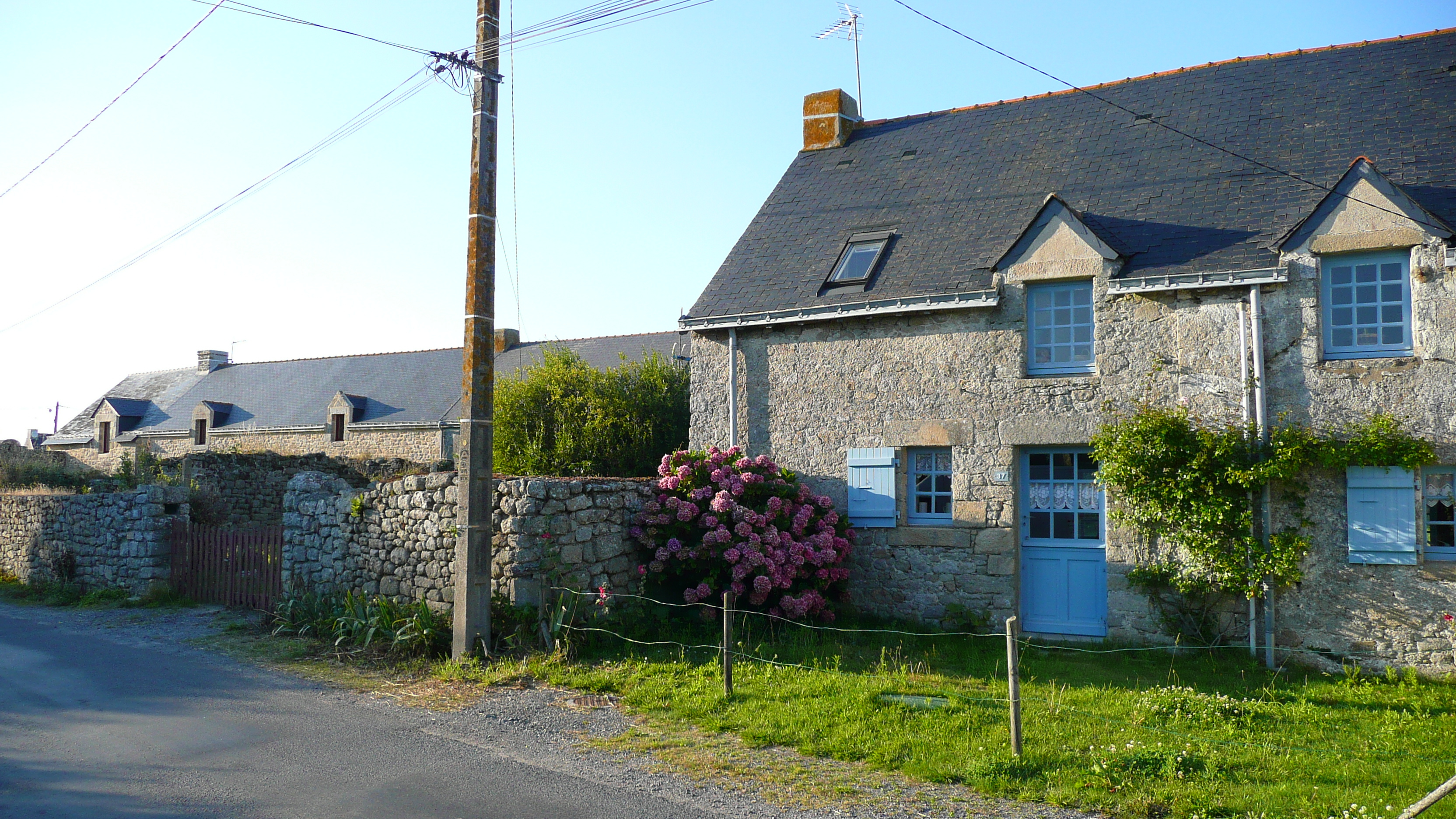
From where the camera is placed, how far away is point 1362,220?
9.55 meters

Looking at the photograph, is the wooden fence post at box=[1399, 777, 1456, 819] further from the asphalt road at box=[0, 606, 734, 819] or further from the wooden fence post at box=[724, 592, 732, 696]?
the wooden fence post at box=[724, 592, 732, 696]

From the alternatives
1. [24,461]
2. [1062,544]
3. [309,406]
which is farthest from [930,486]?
[309,406]

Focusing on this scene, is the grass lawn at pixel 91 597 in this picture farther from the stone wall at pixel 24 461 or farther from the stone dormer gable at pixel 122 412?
the stone dormer gable at pixel 122 412

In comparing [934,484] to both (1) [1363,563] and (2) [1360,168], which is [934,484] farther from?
(2) [1360,168]

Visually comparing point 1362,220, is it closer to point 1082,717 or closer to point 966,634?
point 966,634

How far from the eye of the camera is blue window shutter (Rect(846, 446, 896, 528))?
11570 mm

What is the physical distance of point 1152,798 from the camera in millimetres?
5539

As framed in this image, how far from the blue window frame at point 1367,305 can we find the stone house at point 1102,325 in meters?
0.02

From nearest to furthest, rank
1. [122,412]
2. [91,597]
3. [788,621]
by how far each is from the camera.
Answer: [788,621]
[91,597]
[122,412]

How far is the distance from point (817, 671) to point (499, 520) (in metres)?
3.62

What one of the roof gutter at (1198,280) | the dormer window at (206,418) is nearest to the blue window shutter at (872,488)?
the roof gutter at (1198,280)

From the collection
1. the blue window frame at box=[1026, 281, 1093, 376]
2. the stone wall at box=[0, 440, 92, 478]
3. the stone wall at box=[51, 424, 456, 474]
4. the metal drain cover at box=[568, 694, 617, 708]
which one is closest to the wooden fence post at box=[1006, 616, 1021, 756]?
the metal drain cover at box=[568, 694, 617, 708]

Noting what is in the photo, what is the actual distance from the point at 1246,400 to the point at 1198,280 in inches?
52.5

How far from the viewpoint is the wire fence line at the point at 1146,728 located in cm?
643
